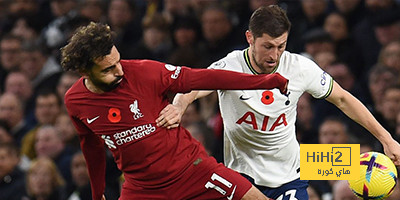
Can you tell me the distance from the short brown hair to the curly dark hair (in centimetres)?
108

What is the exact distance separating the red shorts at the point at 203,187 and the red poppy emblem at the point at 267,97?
712 mm

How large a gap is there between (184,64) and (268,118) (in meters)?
4.22

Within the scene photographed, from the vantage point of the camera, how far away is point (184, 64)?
1034cm

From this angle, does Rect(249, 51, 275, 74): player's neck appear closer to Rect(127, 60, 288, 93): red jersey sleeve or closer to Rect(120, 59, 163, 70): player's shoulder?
Rect(127, 60, 288, 93): red jersey sleeve

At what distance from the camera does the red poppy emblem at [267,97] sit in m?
6.19

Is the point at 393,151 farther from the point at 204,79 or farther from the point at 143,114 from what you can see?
the point at 143,114

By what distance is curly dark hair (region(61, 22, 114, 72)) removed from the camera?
550cm

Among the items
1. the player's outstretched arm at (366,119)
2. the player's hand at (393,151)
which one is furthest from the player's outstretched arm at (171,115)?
the player's hand at (393,151)

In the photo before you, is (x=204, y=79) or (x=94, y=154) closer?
(x=204, y=79)

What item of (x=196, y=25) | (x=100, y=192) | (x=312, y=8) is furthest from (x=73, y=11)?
(x=100, y=192)

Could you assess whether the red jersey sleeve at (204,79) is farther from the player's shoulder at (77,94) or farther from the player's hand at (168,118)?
the player's shoulder at (77,94)

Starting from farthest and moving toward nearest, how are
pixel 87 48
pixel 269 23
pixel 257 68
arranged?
pixel 257 68 → pixel 269 23 → pixel 87 48

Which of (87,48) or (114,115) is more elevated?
(87,48)

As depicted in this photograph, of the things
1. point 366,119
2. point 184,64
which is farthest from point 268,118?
point 184,64
